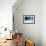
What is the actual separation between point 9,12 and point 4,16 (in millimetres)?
238

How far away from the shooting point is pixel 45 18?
501 cm

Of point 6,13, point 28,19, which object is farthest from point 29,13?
point 6,13

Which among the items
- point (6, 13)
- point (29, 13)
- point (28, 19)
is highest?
point (29, 13)

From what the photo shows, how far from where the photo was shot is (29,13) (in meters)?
5.80

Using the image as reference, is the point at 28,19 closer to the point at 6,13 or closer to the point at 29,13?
the point at 29,13

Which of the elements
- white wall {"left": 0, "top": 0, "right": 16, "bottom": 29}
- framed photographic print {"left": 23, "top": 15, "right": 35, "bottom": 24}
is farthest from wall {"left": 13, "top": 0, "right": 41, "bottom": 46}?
white wall {"left": 0, "top": 0, "right": 16, "bottom": 29}

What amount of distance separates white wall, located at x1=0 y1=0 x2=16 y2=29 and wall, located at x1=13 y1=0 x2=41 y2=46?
1.47 metres

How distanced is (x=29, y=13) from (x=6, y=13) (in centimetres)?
176

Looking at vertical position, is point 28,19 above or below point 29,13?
below

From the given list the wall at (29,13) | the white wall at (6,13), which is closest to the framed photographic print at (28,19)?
the wall at (29,13)

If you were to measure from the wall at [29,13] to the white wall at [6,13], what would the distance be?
58.0 inches

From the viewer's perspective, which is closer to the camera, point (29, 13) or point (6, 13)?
point (6, 13)

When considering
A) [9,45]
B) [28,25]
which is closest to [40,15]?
[28,25]

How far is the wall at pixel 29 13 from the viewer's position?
5.81m
